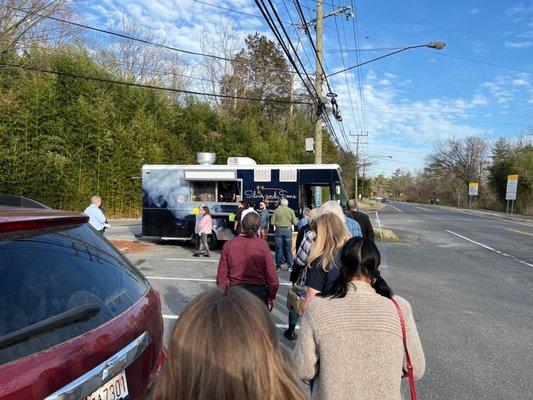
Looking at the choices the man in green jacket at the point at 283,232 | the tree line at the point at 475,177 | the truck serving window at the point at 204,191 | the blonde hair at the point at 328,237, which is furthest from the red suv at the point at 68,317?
the tree line at the point at 475,177

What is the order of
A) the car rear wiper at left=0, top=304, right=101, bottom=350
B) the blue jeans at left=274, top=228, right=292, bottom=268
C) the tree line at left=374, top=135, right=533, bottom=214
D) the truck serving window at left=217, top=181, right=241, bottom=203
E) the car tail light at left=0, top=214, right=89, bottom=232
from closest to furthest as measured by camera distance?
the car rear wiper at left=0, top=304, right=101, bottom=350 < the car tail light at left=0, top=214, right=89, bottom=232 < the blue jeans at left=274, top=228, right=292, bottom=268 < the truck serving window at left=217, top=181, right=241, bottom=203 < the tree line at left=374, top=135, right=533, bottom=214

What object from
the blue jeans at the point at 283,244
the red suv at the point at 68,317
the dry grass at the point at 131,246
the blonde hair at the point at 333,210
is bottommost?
the dry grass at the point at 131,246

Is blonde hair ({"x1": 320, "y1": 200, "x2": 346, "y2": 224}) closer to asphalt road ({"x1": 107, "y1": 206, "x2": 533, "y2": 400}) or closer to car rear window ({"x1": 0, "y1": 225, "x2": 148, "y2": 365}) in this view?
asphalt road ({"x1": 107, "y1": 206, "x2": 533, "y2": 400})

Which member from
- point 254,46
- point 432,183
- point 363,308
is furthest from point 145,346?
point 432,183

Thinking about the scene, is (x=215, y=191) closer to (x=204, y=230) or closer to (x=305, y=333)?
(x=204, y=230)

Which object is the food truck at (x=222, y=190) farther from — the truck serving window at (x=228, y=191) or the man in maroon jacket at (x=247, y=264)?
the man in maroon jacket at (x=247, y=264)

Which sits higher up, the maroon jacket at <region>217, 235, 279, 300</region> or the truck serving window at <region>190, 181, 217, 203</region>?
the truck serving window at <region>190, 181, 217, 203</region>

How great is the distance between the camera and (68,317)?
1726mm

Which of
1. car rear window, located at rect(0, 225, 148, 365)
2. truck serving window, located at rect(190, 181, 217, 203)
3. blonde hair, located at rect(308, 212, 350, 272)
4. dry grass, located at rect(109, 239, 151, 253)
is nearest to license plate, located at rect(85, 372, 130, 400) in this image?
car rear window, located at rect(0, 225, 148, 365)

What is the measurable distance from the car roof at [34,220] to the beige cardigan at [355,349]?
4.46 ft

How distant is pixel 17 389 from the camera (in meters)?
1.37

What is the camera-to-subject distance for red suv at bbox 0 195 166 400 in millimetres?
1489

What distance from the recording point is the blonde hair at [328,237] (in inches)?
152

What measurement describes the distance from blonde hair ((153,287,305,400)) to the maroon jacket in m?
3.23
